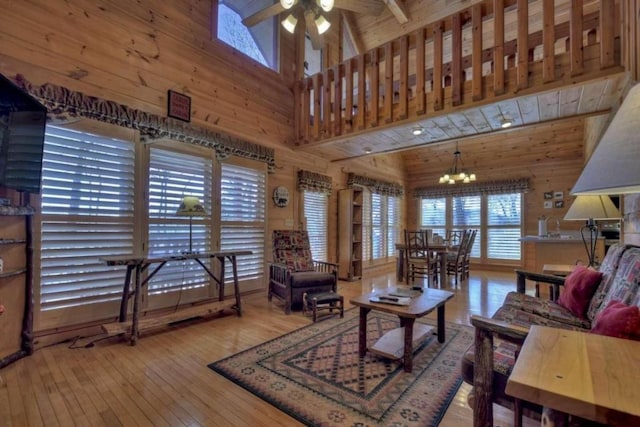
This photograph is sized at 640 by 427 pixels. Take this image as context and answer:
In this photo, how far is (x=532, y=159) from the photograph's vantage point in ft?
22.0

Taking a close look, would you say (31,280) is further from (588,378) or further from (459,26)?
(459,26)

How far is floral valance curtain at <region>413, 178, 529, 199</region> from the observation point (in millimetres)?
6758

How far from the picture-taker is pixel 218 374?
2.22 metres

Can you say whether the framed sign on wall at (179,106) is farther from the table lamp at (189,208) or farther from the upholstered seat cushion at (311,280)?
the upholstered seat cushion at (311,280)

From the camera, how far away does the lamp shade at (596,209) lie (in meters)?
3.05

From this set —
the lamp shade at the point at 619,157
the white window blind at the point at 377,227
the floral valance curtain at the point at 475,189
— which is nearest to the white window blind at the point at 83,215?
the lamp shade at the point at 619,157

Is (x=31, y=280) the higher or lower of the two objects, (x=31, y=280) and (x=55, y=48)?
the lower

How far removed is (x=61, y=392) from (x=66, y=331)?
1.05m

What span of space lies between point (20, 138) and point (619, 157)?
3.47 metres

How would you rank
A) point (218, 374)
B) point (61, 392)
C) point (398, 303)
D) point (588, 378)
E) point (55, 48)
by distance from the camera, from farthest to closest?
point (55, 48) → point (398, 303) → point (218, 374) → point (61, 392) → point (588, 378)

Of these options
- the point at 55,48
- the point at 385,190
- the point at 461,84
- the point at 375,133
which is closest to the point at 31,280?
the point at 55,48

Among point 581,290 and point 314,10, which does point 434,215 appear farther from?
point 314,10

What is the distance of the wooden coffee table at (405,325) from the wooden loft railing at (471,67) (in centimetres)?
230

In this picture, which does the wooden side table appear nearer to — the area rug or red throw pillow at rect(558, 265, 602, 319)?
the area rug
